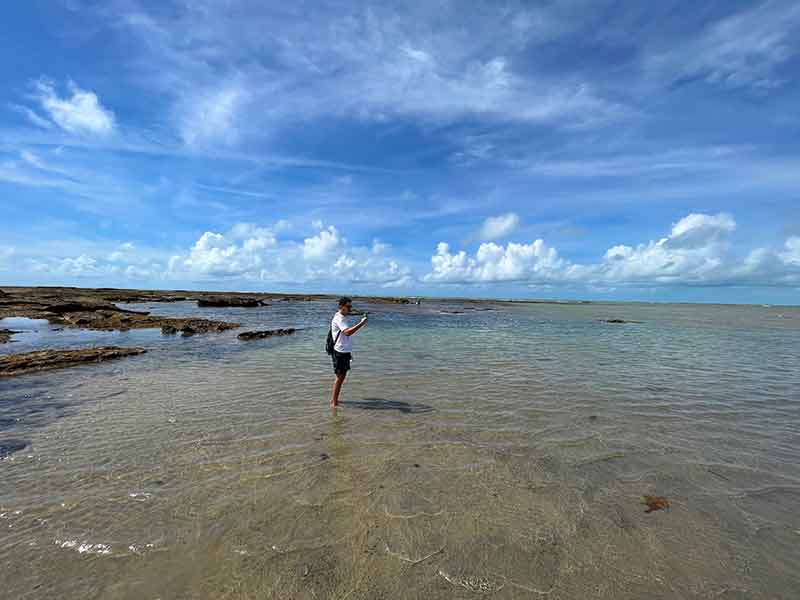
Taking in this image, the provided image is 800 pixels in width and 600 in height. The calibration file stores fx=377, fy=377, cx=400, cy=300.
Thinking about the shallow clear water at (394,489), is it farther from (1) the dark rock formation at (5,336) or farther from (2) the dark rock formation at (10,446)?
(1) the dark rock formation at (5,336)

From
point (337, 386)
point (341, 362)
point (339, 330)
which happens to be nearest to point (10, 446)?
point (337, 386)

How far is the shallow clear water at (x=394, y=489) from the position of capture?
12.8 feet

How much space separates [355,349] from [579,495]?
594 inches

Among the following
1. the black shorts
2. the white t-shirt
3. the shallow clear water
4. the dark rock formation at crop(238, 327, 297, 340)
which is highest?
the white t-shirt

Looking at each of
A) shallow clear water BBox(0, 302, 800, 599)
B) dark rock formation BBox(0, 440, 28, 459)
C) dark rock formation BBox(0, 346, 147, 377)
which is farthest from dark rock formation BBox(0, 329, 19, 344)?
dark rock formation BBox(0, 440, 28, 459)

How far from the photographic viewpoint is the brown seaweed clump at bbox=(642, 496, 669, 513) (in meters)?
5.27

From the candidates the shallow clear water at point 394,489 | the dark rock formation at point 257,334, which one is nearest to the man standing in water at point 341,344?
the shallow clear water at point 394,489

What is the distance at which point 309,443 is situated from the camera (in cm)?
732

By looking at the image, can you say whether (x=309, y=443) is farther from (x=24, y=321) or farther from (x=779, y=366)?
(x=24, y=321)

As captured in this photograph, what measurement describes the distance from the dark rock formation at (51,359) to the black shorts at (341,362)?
10.9 metres

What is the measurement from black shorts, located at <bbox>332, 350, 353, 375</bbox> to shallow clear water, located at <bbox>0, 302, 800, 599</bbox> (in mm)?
971

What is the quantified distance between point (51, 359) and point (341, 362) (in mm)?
11967

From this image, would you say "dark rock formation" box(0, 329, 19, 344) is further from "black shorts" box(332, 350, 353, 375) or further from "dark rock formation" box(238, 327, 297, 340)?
"black shorts" box(332, 350, 353, 375)

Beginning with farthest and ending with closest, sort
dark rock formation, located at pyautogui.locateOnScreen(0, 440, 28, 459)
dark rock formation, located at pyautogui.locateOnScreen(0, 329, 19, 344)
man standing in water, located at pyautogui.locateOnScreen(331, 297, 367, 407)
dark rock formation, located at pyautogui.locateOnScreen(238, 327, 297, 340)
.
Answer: dark rock formation, located at pyautogui.locateOnScreen(238, 327, 297, 340) → dark rock formation, located at pyautogui.locateOnScreen(0, 329, 19, 344) → man standing in water, located at pyautogui.locateOnScreen(331, 297, 367, 407) → dark rock formation, located at pyautogui.locateOnScreen(0, 440, 28, 459)
